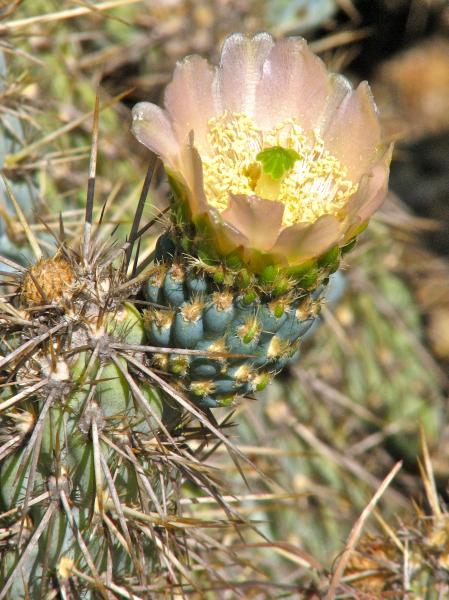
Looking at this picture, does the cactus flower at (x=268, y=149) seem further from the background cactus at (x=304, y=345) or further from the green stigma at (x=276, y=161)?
the background cactus at (x=304, y=345)

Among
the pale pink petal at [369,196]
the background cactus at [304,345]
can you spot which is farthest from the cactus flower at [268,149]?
the background cactus at [304,345]

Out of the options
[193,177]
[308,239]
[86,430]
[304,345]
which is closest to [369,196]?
[308,239]

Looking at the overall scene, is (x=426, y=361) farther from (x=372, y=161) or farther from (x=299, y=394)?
(x=372, y=161)

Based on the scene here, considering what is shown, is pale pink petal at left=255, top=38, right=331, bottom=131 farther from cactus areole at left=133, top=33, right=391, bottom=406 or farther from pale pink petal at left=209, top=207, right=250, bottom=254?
pale pink petal at left=209, top=207, right=250, bottom=254

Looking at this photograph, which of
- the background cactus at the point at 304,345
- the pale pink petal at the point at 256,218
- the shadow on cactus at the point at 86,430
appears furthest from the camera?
the background cactus at the point at 304,345

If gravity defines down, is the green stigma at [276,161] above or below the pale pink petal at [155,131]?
below

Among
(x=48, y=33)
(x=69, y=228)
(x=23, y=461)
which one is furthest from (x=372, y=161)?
(x=48, y=33)

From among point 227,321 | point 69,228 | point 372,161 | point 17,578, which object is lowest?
point 17,578

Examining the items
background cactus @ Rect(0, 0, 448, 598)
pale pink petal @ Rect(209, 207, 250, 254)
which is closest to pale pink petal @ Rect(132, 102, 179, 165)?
pale pink petal @ Rect(209, 207, 250, 254)
